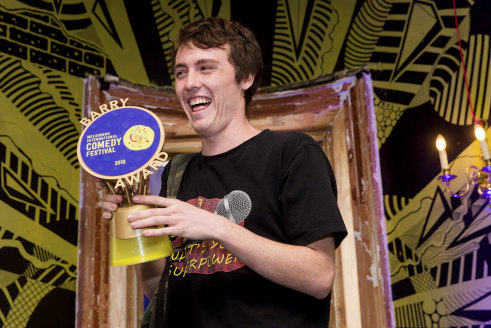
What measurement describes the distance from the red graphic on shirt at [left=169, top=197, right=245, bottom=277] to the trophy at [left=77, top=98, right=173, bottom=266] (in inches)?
2.7

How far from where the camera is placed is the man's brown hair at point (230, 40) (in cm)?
135

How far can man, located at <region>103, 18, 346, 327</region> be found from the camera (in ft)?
3.25

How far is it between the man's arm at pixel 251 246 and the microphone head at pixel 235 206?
0.13 meters

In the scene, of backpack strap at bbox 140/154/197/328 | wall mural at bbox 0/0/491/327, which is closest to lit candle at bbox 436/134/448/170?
wall mural at bbox 0/0/491/327

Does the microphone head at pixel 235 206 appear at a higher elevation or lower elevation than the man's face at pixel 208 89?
lower

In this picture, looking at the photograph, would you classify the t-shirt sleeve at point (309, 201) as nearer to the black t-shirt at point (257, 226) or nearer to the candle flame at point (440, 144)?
the black t-shirt at point (257, 226)

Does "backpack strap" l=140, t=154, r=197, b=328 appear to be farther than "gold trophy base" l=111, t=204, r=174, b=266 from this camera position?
Yes

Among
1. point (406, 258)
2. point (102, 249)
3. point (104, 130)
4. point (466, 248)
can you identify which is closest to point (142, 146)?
point (104, 130)

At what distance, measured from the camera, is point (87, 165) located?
1.14 metres

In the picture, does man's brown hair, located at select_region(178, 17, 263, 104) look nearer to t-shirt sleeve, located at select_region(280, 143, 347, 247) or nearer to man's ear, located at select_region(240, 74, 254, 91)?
man's ear, located at select_region(240, 74, 254, 91)

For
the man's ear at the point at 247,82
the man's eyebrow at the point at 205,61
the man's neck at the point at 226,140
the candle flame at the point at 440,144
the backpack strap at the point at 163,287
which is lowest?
the backpack strap at the point at 163,287

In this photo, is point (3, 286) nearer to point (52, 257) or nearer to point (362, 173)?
point (52, 257)

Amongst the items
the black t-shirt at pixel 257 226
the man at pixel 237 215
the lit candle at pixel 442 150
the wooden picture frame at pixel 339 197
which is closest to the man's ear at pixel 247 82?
the man at pixel 237 215

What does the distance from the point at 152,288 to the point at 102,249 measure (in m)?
0.98
